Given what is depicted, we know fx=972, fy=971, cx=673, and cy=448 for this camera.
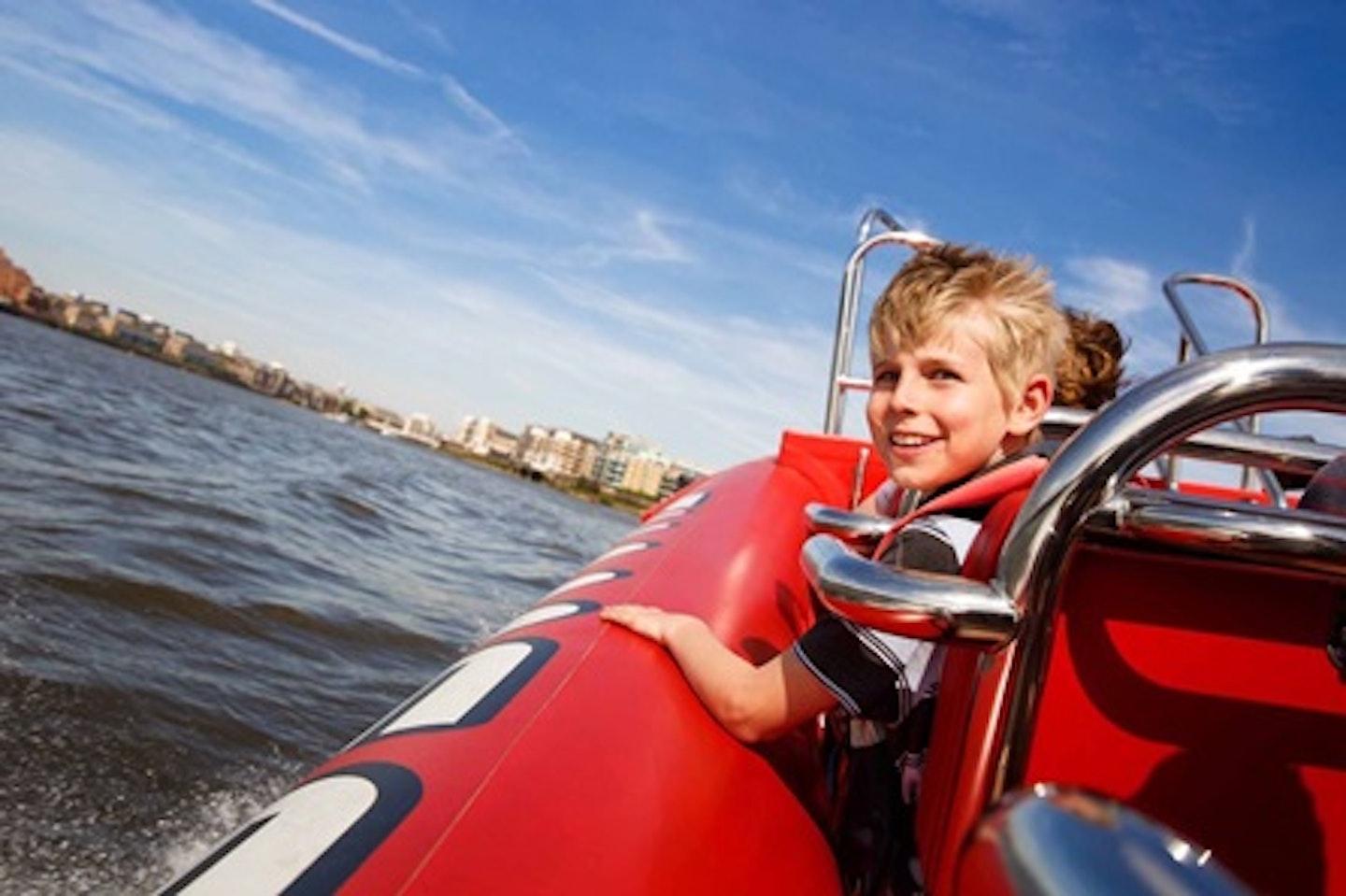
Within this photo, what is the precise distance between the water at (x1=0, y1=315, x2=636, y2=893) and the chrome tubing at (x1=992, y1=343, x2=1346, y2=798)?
82.8 inches

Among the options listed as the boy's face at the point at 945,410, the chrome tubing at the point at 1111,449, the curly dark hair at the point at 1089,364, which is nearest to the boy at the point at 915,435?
the boy's face at the point at 945,410

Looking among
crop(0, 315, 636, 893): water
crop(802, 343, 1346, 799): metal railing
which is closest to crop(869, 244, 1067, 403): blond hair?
crop(802, 343, 1346, 799): metal railing

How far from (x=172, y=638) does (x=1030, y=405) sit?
3.42 meters

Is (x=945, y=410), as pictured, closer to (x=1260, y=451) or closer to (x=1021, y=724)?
(x=1260, y=451)

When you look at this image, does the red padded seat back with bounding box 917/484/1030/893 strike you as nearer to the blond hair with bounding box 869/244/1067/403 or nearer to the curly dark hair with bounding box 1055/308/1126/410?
the blond hair with bounding box 869/244/1067/403

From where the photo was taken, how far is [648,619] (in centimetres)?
145

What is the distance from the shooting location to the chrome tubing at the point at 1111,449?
63 cm

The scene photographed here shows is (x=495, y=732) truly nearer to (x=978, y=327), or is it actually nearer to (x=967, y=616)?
(x=967, y=616)

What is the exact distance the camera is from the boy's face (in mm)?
1305

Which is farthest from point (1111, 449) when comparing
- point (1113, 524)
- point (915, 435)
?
point (915, 435)

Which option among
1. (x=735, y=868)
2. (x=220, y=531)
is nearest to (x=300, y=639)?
(x=220, y=531)

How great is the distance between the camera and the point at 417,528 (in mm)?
9797

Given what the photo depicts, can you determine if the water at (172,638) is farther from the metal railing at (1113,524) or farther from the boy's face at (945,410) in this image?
the metal railing at (1113,524)

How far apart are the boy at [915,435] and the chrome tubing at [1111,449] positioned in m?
0.31
